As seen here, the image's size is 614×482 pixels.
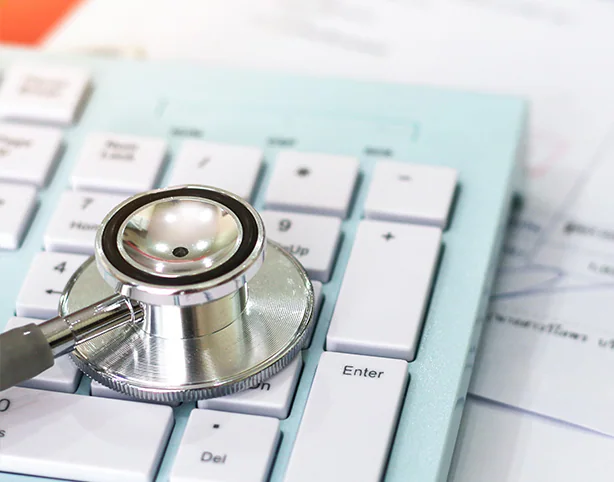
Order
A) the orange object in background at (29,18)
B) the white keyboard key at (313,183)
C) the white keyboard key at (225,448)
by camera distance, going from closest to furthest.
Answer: the white keyboard key at (225,448) → the white keyboard key at (313,183) → the orange object in background at (29,18)

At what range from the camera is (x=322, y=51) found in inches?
25.0

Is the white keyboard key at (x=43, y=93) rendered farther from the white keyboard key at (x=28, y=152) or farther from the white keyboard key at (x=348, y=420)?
the white keyboard key at (x=348, y=420)

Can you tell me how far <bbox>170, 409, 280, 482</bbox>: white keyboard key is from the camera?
0.31m

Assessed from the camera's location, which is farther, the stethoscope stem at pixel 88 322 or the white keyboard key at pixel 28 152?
the white keyboard key at pixel 28 152

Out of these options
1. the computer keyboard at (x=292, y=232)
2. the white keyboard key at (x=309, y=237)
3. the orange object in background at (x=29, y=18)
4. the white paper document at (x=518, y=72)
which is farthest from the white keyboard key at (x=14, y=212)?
the orange object in background at (x=29, y=18)

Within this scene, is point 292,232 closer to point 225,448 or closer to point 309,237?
point 309,237

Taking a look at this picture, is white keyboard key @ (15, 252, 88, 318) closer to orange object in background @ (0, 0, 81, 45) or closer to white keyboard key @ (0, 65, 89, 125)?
white keyboard key @ (0, 65, 89, 125)

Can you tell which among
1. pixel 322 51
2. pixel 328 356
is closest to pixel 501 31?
pixel 322 51

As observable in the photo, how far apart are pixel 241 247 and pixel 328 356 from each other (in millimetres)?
57

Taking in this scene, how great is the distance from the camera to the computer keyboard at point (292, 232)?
32 cm

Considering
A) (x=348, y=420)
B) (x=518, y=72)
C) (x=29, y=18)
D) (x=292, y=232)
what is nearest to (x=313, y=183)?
(x=292, y=232)

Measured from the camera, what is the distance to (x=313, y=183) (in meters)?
0.42

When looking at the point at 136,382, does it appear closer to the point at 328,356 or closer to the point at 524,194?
the point at 328,356

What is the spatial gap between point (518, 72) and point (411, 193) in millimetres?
228
